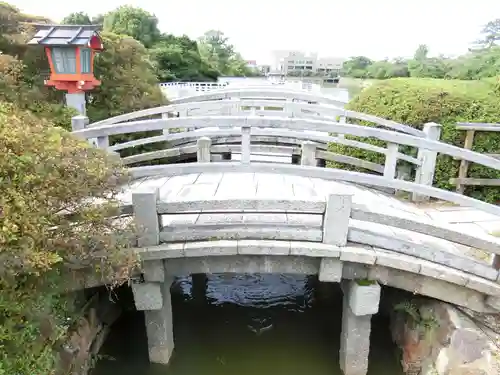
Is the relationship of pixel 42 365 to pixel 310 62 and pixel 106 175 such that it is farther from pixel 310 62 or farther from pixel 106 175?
pixel 310 62

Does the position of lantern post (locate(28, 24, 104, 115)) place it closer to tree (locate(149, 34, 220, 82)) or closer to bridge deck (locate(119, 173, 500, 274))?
bridge deck (locate(119, 173, 500, 274))

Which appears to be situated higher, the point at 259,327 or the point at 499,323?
the point at 499,323

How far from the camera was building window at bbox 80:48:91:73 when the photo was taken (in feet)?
25.7

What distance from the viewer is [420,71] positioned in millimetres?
28641

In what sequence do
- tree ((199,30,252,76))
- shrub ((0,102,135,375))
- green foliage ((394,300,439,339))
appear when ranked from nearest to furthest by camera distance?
shrub ((0,102,135,375)) → green foliage ((394,300,439,339)) → tree ((199,30,252,76))

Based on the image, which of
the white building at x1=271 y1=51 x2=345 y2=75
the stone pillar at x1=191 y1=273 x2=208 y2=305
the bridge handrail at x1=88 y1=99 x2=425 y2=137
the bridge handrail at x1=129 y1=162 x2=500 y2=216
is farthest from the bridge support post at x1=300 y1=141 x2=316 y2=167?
the white building at x1=271 y1=51 x2=345 y2=75

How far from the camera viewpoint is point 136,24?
26.6 metres

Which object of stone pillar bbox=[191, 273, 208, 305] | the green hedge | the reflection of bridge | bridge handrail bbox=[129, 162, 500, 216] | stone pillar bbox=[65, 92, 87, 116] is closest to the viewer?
the reflection of bridge

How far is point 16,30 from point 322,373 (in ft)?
31.5

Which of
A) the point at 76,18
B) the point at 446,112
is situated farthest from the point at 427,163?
the point at 76,18

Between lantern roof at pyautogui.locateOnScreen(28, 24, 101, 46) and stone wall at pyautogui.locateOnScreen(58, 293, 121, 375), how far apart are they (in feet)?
16.5

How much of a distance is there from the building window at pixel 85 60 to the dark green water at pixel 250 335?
4.84 meters

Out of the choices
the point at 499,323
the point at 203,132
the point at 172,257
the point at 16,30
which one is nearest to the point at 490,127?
the point at 499,323

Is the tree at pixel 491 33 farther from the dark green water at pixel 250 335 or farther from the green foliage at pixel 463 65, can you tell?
the dark green water at pixel 250 335
